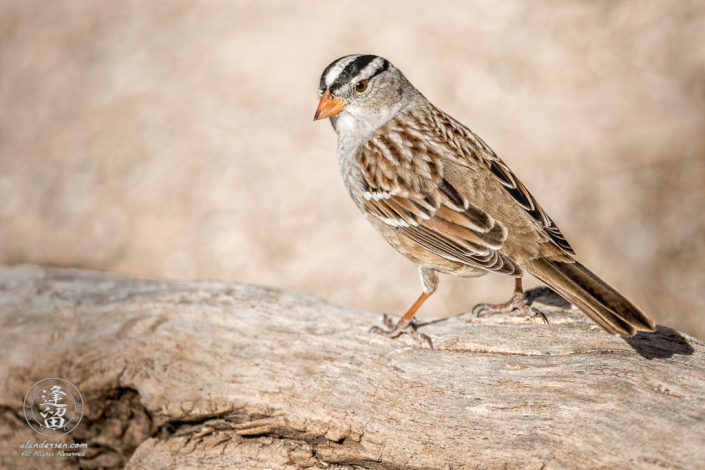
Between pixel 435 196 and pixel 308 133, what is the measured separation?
4378 mm

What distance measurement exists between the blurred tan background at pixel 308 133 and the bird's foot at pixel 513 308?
2369 millimetres

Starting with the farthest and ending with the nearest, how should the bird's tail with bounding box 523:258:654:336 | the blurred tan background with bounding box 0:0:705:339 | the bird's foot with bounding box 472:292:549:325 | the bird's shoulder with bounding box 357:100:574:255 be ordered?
the blurred tan background with bounding box 0:0:705:339, the bird's foot with bounding box 472:292:549:325, the bird's shoulder with bounding box 357:100:574:255, the bird's tail with bounding box 523:258:654:336

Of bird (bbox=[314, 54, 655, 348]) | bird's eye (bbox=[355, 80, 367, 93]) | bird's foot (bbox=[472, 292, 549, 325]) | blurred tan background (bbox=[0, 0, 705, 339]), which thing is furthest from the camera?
blurred tan background (bbox=[0, 0, 705, 339])

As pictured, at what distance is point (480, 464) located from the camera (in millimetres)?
3410

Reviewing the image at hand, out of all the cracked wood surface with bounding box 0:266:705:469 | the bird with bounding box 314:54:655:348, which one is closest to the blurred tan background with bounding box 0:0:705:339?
the cracked wood surface with bounding box 0:266:705:469

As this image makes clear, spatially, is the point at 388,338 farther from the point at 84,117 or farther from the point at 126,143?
the point at 84,117

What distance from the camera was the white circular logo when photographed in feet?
13.4

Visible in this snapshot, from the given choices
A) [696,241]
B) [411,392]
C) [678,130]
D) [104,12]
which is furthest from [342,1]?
[411,392]

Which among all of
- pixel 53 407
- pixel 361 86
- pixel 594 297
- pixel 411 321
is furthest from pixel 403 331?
pixel 53 407

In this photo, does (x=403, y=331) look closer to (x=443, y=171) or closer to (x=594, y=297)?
(x=443, y=171)

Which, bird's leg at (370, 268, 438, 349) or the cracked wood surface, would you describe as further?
A: bird's leg at (370, 268, 438, 349)

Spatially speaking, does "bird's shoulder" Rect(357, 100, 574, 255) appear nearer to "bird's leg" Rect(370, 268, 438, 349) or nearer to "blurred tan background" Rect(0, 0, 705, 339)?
"bird's leg" Rect(370, 268, 438, 349)

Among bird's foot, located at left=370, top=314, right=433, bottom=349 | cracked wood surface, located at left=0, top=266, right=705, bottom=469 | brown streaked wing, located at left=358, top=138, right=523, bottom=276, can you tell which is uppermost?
brown streaked wing, located at left=358, top=138, right=523, bottom=276

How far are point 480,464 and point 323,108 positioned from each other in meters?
2.67
